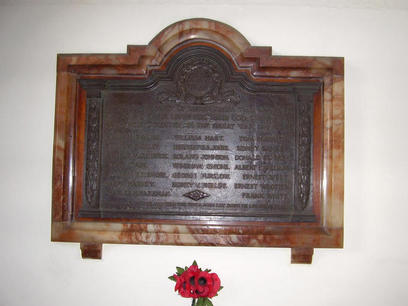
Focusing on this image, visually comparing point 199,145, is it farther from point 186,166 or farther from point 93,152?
point 93,152

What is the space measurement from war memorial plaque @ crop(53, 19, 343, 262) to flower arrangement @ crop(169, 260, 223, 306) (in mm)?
337

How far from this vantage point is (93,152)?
6.73 ft

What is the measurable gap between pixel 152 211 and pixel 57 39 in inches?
57.6

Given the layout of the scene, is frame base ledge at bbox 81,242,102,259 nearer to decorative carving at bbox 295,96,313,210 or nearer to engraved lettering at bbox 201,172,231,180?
engraved lettering at bbox 201,172,231,180

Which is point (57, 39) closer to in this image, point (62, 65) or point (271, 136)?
point (62, 65)

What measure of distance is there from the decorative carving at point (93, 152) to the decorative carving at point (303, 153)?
141cm

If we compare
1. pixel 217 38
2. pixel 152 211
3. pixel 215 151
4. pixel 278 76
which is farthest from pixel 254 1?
pixel 152 211

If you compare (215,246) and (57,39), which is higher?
(57,39)

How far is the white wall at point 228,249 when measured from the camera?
79.4 inches

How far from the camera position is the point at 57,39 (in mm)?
2164

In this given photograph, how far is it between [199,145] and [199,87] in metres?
0.41

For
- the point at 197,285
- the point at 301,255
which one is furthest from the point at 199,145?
the point at 301,255

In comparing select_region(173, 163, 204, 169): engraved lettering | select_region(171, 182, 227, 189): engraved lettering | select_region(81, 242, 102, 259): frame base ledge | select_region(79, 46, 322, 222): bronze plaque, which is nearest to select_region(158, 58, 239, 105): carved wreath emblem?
select_region(79, 46, 322, 222): bronze plaque
